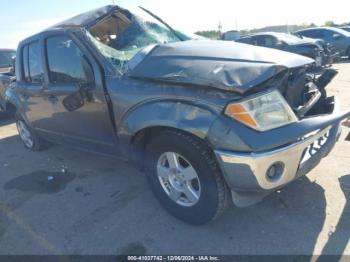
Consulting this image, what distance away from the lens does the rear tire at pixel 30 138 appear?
5246mm

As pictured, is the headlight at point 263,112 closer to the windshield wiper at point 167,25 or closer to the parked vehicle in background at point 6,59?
the windshield wiper at point 167,25

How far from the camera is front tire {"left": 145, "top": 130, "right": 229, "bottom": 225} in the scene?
2.51m

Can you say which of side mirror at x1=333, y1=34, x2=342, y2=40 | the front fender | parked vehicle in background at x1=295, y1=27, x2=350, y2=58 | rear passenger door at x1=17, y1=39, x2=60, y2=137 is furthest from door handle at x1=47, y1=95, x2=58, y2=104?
side mirror at x1=333, y1=34, x2=342, y2=40

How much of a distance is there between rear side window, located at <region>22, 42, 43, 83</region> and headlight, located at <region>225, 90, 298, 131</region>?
2.97m

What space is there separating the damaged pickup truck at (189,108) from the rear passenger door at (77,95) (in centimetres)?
1

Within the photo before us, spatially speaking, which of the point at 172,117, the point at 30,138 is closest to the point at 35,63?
the point at 30,138

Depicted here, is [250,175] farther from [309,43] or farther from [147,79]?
[309,43]

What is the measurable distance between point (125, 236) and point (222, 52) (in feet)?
6.07

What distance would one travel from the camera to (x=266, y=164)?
89.3 inches

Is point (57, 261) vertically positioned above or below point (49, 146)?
above

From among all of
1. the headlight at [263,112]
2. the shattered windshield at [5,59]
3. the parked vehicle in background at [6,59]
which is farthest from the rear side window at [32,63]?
the shattered windshield at [5,59]

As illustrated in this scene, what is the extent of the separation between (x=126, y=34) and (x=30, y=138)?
2841 mm

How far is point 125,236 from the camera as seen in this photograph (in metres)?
2.84

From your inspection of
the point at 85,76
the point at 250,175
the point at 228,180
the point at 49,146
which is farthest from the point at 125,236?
the point at 49,146
